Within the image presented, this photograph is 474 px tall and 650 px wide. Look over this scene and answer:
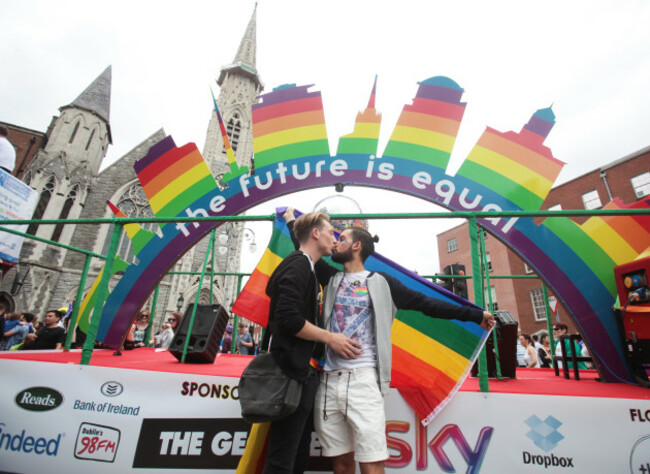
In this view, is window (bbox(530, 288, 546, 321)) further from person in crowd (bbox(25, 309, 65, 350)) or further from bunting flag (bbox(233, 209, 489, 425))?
person in crowd (bbox(25, 309, 65, 350))

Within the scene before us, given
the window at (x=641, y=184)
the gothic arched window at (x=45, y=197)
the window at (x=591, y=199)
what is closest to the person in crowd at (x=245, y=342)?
the gothic arched window at (x=45, y=197)

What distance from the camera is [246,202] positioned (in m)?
4.26

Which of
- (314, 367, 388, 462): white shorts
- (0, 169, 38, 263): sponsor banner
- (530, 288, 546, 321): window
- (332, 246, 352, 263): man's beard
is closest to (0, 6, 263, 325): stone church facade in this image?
(0, 169, 38, 263): sponsor banner

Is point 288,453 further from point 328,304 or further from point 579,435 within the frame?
point 579,435

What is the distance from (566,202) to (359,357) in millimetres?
25159

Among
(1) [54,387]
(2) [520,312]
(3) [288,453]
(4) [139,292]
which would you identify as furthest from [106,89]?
(2) [520,312]

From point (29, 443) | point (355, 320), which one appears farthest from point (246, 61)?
point (355, 320)

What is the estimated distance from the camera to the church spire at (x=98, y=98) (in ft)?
74.1

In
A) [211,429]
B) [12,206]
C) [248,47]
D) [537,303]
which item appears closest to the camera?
[211,429]

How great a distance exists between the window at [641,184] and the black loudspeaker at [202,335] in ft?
75.8

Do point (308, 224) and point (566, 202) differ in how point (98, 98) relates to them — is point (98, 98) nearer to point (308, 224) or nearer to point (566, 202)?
point (308, 224)

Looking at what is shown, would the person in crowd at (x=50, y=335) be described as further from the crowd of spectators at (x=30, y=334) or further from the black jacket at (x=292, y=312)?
the black jacket at (x=292, y=312)

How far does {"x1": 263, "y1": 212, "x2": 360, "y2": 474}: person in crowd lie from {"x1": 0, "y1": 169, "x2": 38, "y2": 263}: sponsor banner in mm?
6108

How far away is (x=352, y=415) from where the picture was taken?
1.78m
